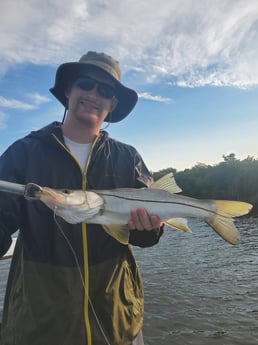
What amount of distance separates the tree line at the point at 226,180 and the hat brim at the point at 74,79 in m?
40.0

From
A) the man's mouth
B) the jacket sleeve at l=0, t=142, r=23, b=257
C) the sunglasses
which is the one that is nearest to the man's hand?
the jacket sleeve at l=0, t=142, r=23, b=257

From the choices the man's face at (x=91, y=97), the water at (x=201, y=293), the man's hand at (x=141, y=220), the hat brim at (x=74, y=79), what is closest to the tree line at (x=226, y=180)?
the water at (x=201, y=293)

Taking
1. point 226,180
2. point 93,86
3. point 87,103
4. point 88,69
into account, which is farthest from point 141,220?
point 226,180

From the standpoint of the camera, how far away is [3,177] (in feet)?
9.45

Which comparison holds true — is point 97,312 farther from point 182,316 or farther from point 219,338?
point 182,316

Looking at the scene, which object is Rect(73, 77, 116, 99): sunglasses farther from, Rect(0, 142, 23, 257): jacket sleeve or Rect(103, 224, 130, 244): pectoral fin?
Rect(103, 224, 130, 244): pectoral fin

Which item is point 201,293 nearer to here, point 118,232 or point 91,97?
point 118,232

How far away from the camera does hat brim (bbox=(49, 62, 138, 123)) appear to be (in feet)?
12.1

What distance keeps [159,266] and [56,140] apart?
12391mm

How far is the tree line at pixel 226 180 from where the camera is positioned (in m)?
46.8

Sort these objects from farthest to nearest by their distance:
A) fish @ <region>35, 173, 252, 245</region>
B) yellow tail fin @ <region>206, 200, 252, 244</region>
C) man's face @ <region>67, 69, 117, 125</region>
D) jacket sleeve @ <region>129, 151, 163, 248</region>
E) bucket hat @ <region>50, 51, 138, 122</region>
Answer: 1. bucket hat @ <region>50, 51, 138, 122</region>
2. man's face @ <region>67, 69, 117, 125</region>
3. jacket sleeve @ <region>129, 151, 163, 248</region>
4. yellow tail fin @ <region>206, 200, 252, 244</region>
5. fish @ <region>35, 173, 252, 245</region>

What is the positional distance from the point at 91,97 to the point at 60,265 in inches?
63.9

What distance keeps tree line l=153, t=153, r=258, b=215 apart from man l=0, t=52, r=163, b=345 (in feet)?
134

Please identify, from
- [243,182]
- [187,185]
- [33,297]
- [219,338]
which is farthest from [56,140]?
[187,185]
